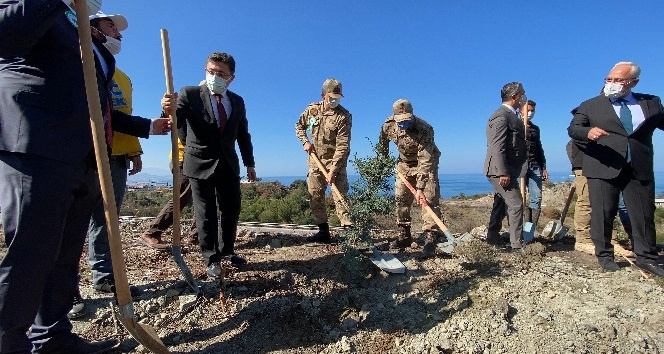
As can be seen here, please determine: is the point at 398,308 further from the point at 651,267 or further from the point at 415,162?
the point at 651,267

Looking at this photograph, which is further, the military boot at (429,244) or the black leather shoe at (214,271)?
the military boot at (429,244)

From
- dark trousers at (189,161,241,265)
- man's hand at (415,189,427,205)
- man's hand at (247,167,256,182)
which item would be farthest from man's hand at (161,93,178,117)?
man's hand at (415,189,427,205)

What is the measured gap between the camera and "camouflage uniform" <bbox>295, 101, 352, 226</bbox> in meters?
5.09

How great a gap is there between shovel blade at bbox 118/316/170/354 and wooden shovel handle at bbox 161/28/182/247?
93 cm

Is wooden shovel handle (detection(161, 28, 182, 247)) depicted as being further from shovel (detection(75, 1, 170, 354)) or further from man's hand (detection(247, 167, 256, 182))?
man's hand (detection(247, 167, 256, 182))

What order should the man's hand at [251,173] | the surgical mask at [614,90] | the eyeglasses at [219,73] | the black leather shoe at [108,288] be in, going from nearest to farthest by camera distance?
the black leather shoe at [108,288] → the eyeglasses at [219,73] → the surgical mask at [614,90] → the man's hand at [251,173]

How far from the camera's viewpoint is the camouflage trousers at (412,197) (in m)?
4.89

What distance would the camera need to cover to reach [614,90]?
13.1 feet

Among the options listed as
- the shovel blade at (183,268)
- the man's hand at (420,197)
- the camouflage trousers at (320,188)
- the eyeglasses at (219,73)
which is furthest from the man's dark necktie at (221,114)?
the man's hand at (420,197)

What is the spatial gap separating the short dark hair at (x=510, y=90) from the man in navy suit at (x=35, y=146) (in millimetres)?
4529

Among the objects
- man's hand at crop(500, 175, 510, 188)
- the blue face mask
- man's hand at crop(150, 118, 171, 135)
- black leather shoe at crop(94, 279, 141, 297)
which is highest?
the blue face mask

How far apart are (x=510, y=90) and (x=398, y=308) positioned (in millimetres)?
3146

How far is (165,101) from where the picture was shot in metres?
2.98

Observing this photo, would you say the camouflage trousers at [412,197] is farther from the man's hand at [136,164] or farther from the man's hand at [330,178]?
the man's hand at [136,164]
